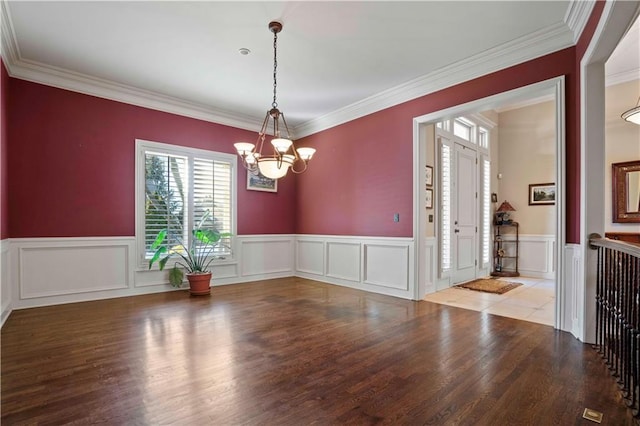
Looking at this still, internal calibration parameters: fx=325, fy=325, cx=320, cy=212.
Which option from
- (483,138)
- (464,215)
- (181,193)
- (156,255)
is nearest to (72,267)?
(156,255)

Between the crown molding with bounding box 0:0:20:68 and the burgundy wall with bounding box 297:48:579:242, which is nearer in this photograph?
the crown molding with bounding box 0:0:20:68

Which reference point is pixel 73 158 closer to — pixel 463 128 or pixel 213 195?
pixel 213 195

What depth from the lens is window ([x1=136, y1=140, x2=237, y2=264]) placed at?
5.01 m

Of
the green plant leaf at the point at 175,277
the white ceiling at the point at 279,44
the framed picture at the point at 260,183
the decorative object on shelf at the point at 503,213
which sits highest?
the white ceiling at the point at 279,44

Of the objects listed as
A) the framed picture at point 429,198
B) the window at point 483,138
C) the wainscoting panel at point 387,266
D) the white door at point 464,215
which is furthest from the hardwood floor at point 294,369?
the window at point 483,138

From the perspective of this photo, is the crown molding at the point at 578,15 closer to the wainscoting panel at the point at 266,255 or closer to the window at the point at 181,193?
the window at the point at 181,193

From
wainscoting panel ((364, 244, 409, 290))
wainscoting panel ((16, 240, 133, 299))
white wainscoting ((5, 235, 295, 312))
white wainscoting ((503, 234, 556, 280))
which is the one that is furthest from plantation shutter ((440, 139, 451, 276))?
wainscoting panel ((16, 240, 133, 299))

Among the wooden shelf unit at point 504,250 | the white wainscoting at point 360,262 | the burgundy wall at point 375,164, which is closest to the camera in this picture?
the burgundy wall at point 375,164

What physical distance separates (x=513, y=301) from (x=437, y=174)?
7.32ft

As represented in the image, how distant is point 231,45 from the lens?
363 centimetres

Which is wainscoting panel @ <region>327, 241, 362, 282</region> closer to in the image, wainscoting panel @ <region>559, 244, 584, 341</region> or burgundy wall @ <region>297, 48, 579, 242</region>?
burgundy wall @ <region>297, 48, 579, 242</region>

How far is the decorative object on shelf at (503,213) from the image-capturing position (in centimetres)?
698

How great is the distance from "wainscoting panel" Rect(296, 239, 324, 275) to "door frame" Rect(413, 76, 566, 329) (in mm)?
2022

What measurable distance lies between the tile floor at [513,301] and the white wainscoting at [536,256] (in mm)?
970
